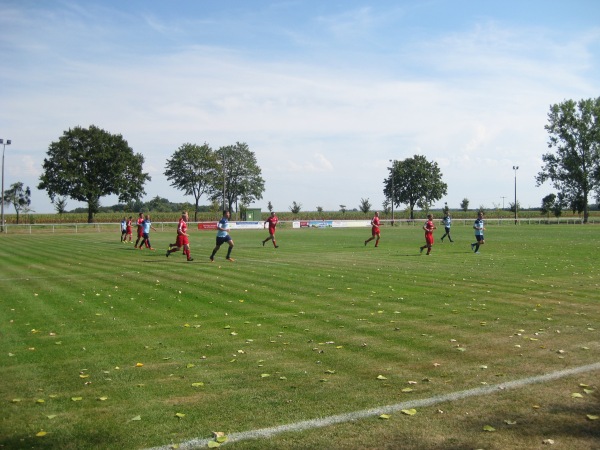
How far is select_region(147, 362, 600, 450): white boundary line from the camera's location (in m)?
5.21

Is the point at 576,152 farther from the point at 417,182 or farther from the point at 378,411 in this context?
the point at 378,411

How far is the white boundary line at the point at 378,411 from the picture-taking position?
521cm

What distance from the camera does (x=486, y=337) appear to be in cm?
908

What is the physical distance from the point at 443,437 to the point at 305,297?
8251mm

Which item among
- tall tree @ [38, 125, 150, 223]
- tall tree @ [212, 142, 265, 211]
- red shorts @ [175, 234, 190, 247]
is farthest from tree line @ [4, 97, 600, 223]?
red shorts @ [175, 234, 190, 247]

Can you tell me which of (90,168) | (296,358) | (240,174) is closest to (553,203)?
(240,174)

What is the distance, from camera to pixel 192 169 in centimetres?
10275

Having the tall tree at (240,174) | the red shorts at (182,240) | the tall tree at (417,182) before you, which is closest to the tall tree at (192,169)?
the tall tree at (240,174)

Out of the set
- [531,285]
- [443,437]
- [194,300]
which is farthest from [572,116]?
[443,437]

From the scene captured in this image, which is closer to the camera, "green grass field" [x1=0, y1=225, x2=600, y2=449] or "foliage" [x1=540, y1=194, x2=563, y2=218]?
"green grass field" [x1=0, y1=225, x2=600, y2=449]

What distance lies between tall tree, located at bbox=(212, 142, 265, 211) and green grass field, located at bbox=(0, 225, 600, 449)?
9528 centimetres

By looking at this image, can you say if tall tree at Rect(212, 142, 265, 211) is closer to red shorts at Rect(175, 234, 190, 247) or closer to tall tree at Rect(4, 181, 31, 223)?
tall tree at Rect(4, 181, 31, 223)

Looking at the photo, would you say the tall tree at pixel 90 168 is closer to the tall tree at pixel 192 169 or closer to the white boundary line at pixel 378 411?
the tall tree at pixel 192 169

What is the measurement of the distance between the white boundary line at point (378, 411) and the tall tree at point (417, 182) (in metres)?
103
